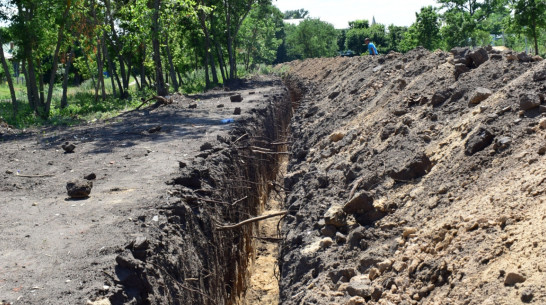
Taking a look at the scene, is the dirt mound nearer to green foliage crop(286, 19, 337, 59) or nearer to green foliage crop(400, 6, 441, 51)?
green foliage crop(400, 6, 441, 51)

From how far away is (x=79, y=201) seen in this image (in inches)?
282

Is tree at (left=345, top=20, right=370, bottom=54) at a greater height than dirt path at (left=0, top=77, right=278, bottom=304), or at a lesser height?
greater

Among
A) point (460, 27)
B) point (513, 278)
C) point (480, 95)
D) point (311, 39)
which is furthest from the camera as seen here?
point (311, 39)

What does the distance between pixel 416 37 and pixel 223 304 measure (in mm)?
33672

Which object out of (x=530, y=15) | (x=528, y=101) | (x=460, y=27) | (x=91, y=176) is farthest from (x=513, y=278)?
(x=460, y=27)

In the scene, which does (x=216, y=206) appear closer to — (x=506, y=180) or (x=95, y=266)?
(x=95, y=266)

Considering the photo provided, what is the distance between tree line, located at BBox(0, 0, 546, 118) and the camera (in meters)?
19.6

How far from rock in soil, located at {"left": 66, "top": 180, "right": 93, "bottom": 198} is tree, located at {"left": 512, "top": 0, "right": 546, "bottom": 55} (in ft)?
70.4

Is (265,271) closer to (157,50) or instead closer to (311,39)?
(157,50)

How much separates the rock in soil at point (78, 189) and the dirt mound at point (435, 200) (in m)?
2.48

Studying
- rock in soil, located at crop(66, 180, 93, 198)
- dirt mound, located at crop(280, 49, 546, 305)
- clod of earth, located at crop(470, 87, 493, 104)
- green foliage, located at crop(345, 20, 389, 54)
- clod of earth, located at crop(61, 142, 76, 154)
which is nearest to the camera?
dirt mound, located at crop(280, 49, 546, 305)

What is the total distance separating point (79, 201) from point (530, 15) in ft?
73.5

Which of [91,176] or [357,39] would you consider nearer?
[91,176]

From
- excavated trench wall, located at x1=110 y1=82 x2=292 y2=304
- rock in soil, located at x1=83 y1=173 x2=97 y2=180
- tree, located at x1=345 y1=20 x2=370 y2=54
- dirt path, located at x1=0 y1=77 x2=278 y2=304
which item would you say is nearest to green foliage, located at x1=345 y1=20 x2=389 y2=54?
tree, located at x1=345 y1=20 x2=370 y2=54
